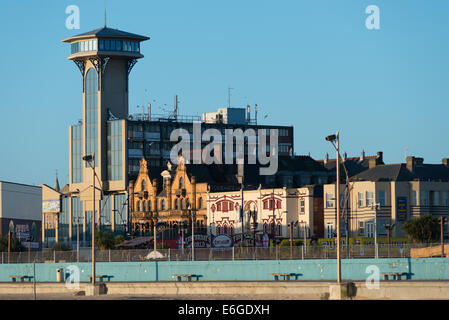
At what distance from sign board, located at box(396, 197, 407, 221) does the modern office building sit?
192 feet

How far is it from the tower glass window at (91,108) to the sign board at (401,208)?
68.3m

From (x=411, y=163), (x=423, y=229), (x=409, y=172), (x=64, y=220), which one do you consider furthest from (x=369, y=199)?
(x=64, y=220)

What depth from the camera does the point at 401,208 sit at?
115 meters

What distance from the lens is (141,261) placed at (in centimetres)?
8156

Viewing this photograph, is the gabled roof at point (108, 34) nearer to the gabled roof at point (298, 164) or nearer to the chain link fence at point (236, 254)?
the gabled roof at point (298, 164)

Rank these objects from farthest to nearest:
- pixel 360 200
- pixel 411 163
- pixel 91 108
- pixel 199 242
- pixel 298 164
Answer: pixel 91 108 → pixel 298 164 → pixel 411 163 → pixel 360 200 → pixel 199 242

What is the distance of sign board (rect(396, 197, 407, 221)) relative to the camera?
377 ft

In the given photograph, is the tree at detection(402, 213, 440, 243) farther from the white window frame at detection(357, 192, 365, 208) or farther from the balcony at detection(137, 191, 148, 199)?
the balcony at detection(137, 191, 148, 199)

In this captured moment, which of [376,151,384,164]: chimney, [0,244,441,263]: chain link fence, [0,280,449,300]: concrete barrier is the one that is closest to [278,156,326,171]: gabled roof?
[376,151,384,164]: chimney

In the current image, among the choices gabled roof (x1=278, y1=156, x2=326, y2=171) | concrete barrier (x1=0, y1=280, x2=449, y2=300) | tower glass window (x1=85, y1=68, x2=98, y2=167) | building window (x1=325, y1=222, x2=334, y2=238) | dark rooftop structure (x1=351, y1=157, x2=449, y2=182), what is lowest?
concrete barrier (x1=0, y1=280, x2=449, y2=300)

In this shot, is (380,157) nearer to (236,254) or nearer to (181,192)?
(181,192)

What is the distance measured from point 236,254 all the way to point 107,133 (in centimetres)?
9372

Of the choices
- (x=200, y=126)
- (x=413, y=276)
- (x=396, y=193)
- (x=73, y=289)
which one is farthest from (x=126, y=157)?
(x=413, y=276)

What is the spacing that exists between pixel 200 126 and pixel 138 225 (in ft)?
120
